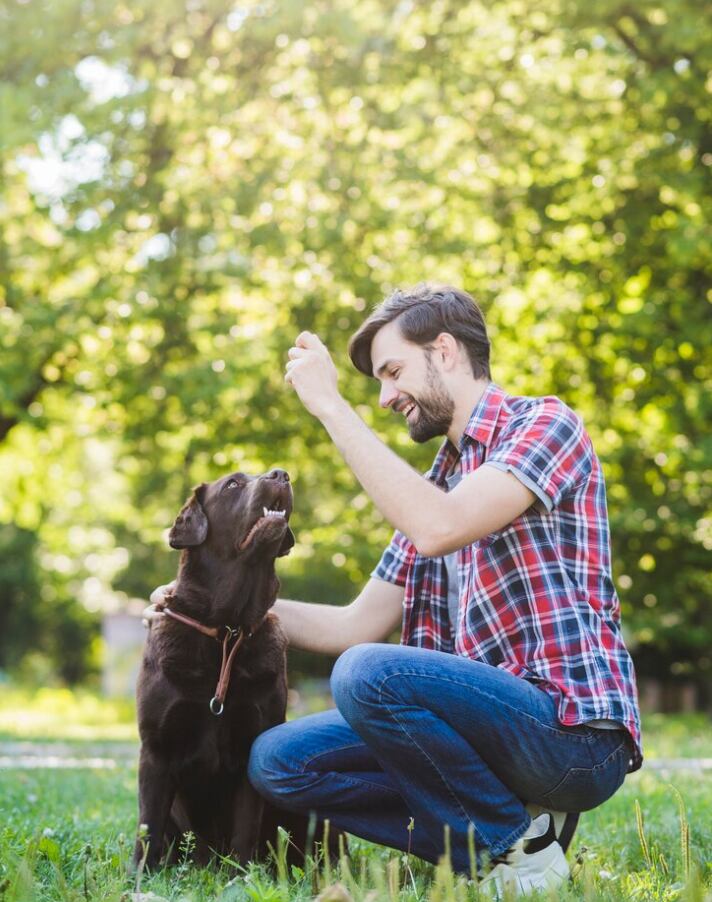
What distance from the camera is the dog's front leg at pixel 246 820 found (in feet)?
10.9

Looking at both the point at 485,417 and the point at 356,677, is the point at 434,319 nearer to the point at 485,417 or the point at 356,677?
the point at 485,417

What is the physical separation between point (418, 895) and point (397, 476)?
3.30 feet

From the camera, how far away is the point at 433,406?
325cm

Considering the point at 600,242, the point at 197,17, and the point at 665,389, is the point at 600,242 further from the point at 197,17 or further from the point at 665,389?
the point at 197,17

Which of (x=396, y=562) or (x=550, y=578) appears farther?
(x=396, y=562)

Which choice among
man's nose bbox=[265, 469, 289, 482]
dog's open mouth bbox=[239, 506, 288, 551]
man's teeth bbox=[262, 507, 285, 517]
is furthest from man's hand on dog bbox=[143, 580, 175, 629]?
man's nose bbox=[265, 469, 289, 482]

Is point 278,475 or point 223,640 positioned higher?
point 278,475

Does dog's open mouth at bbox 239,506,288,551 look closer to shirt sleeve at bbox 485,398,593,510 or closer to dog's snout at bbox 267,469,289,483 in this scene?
dog's snout at bbox 267,469,289,483

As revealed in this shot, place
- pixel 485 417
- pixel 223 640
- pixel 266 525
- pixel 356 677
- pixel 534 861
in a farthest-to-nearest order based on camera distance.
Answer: pixel 266 525 → pixel 223 640 → pixel 485 417 → pixel 356 677 → pixel 534 861

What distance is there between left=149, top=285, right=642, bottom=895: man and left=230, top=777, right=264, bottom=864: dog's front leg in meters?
0.13

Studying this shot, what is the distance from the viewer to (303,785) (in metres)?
3.19

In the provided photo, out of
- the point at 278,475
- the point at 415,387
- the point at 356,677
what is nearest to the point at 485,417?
the point at 415,387

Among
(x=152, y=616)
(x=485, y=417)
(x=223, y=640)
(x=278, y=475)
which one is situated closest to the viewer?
(x=485, y=417)

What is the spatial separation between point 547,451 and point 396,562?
2.74 feet
